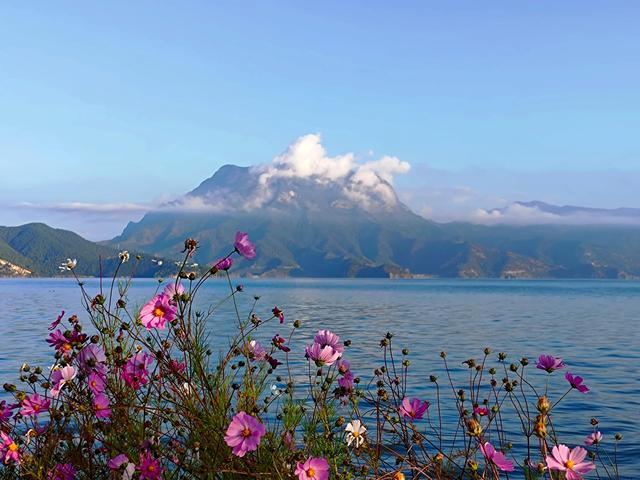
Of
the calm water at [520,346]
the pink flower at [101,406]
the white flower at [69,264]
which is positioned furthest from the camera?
the calm water at [520,346]

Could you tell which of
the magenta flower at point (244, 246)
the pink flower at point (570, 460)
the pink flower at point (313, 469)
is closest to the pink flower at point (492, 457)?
the pink flower at point (570, 460)

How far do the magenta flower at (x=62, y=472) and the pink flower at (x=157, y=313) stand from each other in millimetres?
1494

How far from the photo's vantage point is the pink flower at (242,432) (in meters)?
3.98

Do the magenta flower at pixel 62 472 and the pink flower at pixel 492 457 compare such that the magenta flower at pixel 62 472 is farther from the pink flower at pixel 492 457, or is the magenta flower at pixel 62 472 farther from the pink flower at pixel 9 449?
the pink flower at pixel 492 457

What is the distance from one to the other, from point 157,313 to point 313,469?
59.4 inches

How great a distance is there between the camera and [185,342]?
499cm

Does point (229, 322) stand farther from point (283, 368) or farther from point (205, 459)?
point (205, 459)

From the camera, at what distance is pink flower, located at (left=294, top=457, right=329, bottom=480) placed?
158 inches

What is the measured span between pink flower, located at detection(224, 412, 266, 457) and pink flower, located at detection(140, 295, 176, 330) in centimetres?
96

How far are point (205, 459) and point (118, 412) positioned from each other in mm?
918

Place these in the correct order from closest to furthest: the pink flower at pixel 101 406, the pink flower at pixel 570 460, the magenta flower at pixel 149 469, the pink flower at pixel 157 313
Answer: the pink flower at pixel 570 460
the magenta flower at pixel 149 469
the pink flower at pixel 157 313
the pink flower at pixel 101 406

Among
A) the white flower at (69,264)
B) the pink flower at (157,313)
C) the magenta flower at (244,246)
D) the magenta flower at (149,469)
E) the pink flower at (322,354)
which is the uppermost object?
the magenta flower at (244,246)

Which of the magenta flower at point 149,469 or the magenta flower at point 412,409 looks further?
the magenta flower at point 412,409

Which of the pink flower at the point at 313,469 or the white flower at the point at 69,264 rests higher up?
the white flower at the point at 69,264
